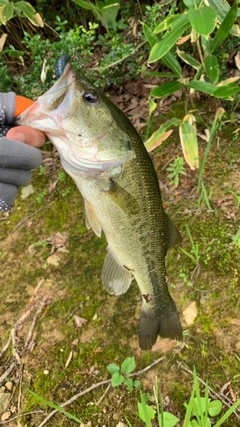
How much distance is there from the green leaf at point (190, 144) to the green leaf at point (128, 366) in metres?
1.26

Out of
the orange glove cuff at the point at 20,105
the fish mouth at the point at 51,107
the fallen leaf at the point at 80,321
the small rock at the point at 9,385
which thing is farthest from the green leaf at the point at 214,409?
the orange glove cuff at the point at 20,105

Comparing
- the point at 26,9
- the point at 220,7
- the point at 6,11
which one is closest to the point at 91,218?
the point at 220,7

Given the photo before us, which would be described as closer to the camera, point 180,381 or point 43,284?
point 180,381

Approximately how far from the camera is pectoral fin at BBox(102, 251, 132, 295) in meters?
1.97

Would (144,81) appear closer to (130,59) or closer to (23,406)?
(130,59)

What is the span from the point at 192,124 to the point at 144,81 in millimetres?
1326

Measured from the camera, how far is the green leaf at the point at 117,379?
7.14 feet

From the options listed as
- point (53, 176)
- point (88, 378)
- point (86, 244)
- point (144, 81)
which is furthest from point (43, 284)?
point (144, 81)

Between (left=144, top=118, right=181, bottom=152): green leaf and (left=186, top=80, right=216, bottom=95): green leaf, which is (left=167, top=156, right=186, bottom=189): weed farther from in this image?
(left=186, top=80, right=216, bottom=95): green leaf

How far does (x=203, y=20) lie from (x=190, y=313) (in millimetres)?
1672

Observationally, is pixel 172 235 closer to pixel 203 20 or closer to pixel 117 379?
pixel 117 379

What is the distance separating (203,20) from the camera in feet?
5.86

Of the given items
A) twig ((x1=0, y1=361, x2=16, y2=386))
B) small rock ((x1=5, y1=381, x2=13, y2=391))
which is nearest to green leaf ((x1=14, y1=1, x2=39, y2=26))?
twig ((x1=0, y1=361, x2=16, y2=386))

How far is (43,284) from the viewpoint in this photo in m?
2.80
